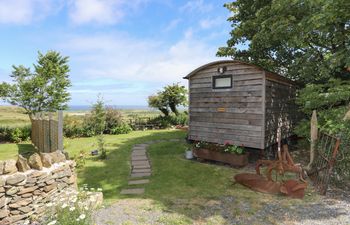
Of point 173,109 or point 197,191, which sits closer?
point 197,191

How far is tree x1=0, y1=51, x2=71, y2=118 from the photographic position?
17.0 metres

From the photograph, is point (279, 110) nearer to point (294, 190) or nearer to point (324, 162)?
point (324, 162)

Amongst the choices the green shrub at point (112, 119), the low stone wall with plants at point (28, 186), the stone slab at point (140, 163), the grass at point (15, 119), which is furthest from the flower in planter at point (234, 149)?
the grass at point (15, 119)

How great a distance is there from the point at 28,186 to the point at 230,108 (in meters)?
7.34

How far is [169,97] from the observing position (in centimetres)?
2075

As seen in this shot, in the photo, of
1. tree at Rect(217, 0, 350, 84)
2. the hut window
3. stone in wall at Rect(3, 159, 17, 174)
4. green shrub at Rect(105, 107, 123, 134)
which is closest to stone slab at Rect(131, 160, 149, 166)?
the hut window

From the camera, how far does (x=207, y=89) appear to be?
10.2 metres

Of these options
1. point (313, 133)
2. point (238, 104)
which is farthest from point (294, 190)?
point (238, 104)

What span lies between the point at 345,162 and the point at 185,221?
4653mm

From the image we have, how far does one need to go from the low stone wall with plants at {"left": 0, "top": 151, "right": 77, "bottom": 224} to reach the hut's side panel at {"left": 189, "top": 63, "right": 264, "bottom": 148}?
6.33 metres

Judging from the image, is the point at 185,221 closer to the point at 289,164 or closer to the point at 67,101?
the point at 289,164

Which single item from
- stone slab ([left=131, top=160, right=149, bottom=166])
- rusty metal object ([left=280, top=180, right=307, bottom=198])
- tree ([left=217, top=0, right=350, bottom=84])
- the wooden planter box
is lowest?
stone slab ([left=131, top=160, right=149, bottom=166])

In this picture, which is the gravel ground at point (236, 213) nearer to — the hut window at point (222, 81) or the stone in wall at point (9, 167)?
the stone in wall at point (9, 167)

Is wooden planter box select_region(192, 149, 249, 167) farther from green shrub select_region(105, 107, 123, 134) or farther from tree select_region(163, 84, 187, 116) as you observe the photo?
tree select_region(163, 84, 187, 116)
